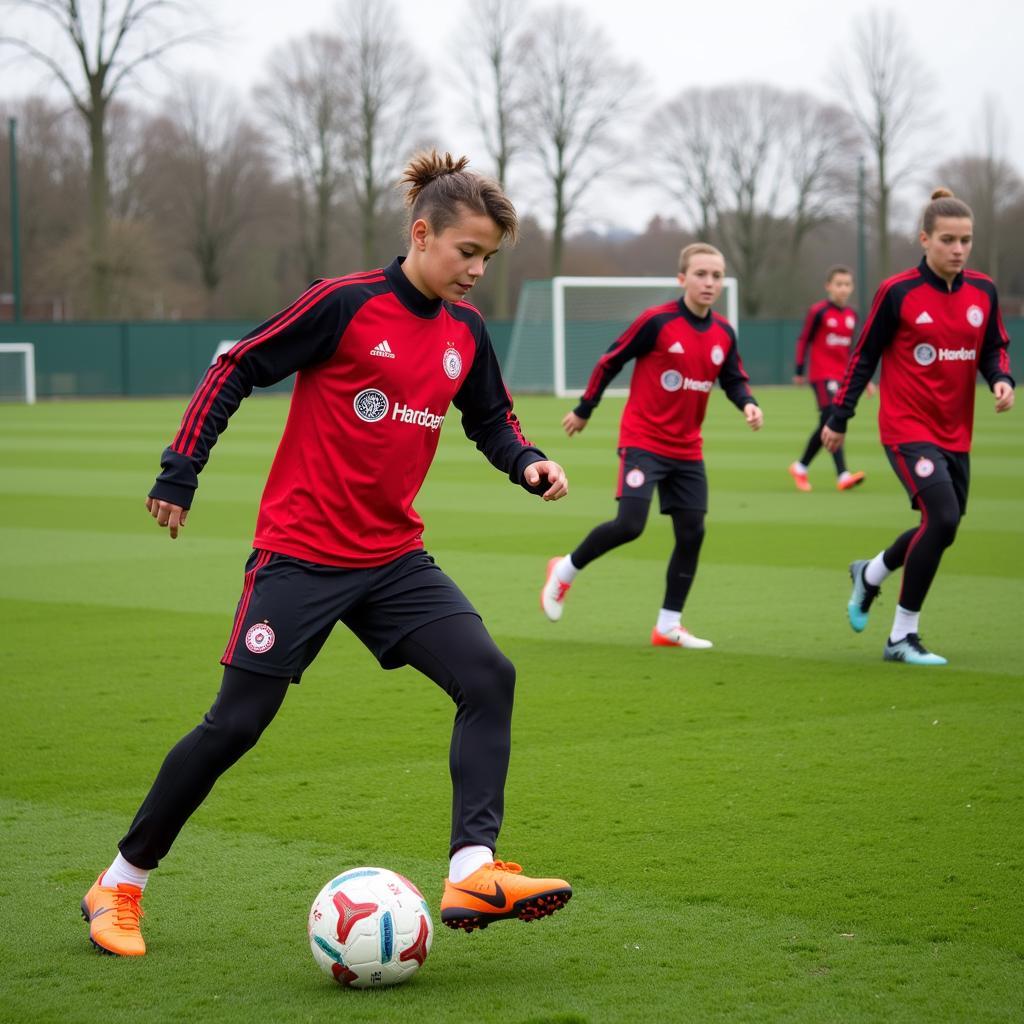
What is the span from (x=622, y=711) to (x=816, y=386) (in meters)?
12.9

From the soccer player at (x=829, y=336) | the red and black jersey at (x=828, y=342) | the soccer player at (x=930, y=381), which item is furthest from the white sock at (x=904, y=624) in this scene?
the red and black jersey at (x=828, y=342)

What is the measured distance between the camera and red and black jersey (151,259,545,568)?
4.07 meters

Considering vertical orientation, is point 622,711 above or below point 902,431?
below

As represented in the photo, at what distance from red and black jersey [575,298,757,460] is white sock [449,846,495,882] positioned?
4.88 metres

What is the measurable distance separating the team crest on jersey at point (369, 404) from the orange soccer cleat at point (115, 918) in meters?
1.36

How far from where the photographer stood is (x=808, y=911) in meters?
4.23

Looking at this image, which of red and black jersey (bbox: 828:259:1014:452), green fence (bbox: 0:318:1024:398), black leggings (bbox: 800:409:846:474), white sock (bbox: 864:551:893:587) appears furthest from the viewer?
green fence (bbox: 0:318:1024:398)

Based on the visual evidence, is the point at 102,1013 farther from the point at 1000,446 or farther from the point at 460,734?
the point at 1000,446

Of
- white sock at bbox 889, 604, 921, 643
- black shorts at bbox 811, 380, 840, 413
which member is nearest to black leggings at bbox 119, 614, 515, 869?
white sock at bbox 889, 604, 921, 643

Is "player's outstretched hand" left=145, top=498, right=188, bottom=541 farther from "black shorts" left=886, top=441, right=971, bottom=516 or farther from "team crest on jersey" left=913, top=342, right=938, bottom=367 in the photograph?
"team crest on jersey" left=913, top=342, right=938, bottom=367

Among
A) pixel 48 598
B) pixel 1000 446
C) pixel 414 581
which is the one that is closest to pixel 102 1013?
pixel 414 581

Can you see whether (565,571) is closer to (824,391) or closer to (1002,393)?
(1002,393)

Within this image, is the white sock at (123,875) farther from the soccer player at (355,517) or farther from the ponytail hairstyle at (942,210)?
the ponytail hairstyle at (942,210)

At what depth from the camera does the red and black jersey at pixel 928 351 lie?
7.87 metres
